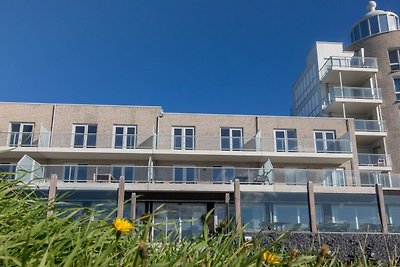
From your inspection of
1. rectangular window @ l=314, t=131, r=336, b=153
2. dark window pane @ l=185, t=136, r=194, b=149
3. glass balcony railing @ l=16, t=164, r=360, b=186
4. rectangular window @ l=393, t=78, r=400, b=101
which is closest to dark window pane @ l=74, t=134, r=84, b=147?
glass balcony railing @ l=16, t=164, r=360, b=186

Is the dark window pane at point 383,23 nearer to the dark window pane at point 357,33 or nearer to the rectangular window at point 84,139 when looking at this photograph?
the dark window pane at point 357,33

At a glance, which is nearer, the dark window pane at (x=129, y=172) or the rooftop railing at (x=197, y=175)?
the rooftop railing at (x=197, y=175)

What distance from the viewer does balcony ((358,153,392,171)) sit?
29.8 metres

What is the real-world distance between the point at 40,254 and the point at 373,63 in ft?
115

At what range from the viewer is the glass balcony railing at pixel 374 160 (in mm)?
29969

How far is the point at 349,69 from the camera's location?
32.6 meters

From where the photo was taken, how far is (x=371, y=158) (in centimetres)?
3034

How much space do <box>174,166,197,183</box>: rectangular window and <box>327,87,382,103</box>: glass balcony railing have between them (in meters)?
13.7

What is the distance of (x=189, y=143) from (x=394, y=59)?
18.5 m

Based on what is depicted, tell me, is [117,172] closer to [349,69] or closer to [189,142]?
[189,142]

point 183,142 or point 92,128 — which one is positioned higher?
point 92,128

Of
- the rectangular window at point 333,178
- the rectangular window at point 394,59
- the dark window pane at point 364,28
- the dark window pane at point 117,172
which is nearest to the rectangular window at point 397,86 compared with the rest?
the rectangular window at point 394,59

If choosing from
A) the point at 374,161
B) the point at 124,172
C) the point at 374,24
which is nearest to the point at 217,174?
the point at 124,172

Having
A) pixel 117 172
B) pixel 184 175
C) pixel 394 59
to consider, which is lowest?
pixel 184 175
